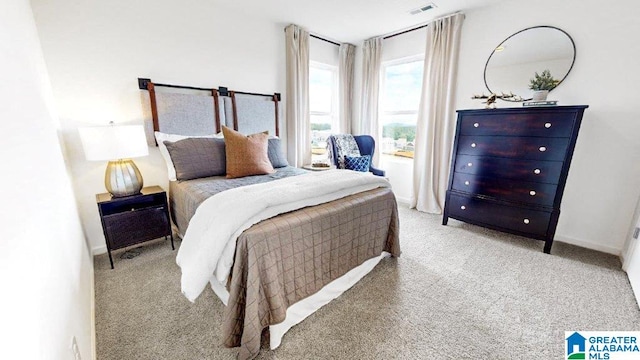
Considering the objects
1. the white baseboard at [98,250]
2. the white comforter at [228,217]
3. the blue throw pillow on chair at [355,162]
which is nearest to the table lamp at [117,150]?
the white baseboard at [98,250]

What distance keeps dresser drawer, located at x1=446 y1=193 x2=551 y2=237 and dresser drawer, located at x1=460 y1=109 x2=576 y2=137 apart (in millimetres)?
724

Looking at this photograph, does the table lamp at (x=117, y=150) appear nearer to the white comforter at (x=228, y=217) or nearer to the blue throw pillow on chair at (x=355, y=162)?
the white comforter at (x=228, y=217)

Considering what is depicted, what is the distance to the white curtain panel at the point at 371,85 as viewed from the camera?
12.6 feet

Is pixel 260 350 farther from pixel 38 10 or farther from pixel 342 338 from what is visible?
pixel 38 10

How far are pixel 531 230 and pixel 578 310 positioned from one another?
92cm

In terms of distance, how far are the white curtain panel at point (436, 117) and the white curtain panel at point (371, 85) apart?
2.49 feet

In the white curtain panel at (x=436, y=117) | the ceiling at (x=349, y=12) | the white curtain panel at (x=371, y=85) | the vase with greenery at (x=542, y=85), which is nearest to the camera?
the vase with greenery at (x=542, y=85)

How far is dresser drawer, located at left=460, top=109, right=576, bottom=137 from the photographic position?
7.09 feet

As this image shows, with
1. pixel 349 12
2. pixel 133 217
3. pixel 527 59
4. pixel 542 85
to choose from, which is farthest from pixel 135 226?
pixel 527 59

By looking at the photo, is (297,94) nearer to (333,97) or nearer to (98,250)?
(333,97)

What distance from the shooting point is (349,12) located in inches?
115

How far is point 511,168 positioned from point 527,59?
3.95 feet

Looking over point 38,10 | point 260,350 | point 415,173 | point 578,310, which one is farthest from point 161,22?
point 578,310

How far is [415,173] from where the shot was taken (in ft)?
11.9
